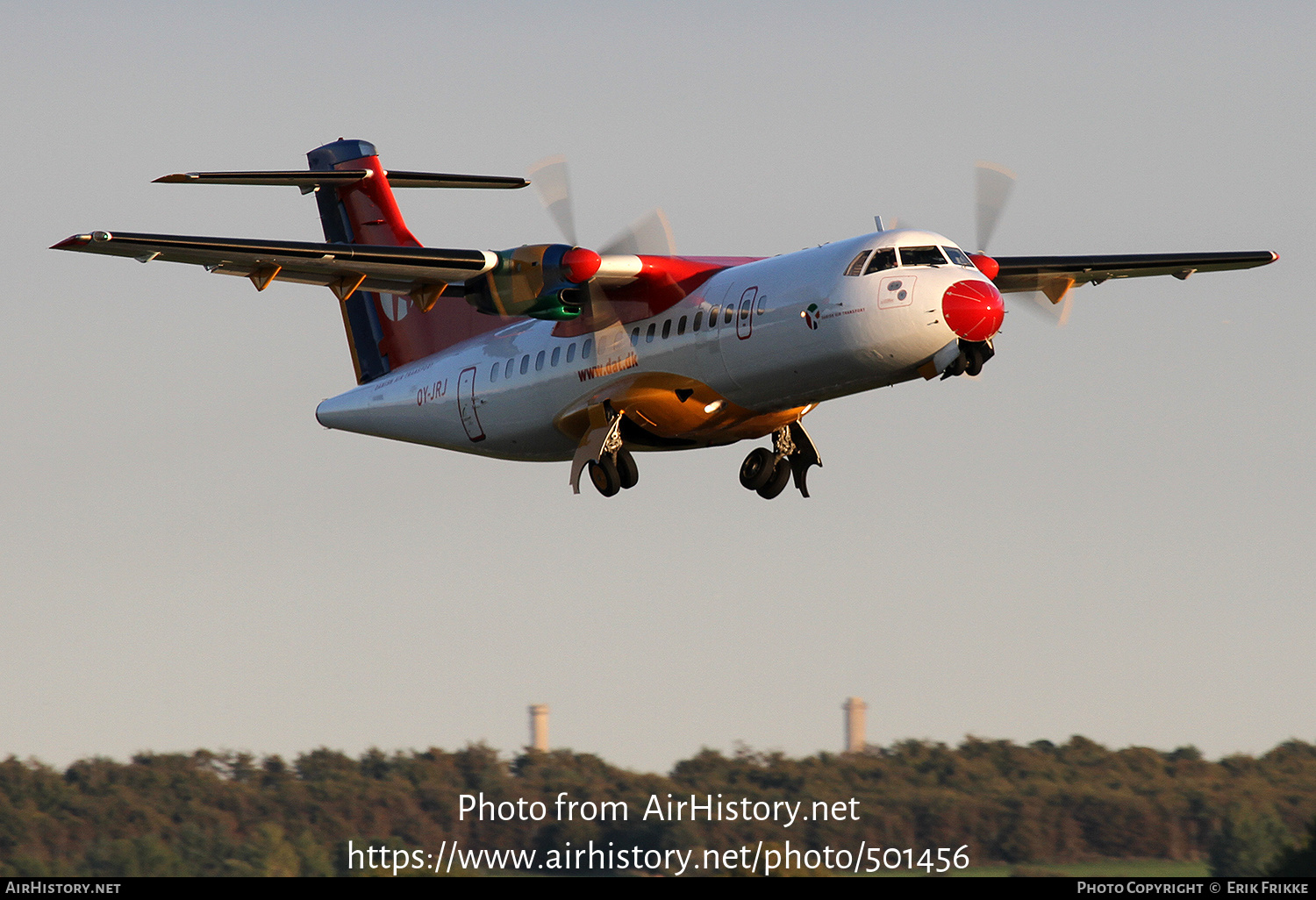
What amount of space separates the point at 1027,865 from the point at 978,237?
2089cm

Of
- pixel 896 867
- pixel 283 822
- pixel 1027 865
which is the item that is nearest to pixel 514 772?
pixel 283 822

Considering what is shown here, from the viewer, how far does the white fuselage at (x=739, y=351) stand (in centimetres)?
1912

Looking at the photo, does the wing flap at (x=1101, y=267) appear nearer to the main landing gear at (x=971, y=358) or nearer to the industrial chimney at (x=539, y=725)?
the main landing gear at (x=971, y=358)

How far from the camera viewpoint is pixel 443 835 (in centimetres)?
4016

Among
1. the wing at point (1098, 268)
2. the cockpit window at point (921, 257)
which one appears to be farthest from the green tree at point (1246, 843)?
the cockpit window at point (921, 257)

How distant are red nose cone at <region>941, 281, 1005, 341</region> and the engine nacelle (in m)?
4.60

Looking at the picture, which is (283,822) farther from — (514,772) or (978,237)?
(978,237)

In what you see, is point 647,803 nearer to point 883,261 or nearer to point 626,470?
point 626,470

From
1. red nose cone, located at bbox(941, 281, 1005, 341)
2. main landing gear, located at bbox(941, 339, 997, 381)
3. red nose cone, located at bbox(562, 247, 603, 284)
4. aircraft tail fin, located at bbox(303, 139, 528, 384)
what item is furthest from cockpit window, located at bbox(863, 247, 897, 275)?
aircraft tail fin, located at bbox(303, 139, 528, 384)

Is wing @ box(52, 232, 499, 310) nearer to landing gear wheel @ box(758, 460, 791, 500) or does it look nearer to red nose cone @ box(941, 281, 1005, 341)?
landing gear wheel @ box(758, 460, 791, 500)

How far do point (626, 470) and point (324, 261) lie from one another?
15.0 ft

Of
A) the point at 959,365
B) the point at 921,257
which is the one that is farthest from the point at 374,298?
the point at 959,365
